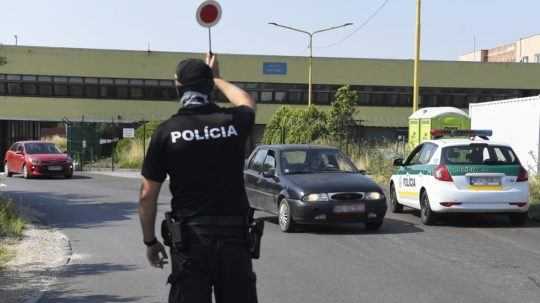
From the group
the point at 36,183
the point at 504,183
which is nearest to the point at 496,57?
the point at 36,183

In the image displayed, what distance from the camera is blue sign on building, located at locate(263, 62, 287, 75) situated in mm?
56812

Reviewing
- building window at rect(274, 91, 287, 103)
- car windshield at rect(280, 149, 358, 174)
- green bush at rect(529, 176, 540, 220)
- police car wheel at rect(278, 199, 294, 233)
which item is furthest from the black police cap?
building window at rect(274, 91, 287, 103)

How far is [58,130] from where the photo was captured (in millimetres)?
50438

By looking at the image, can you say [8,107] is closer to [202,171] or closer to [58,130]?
[58,130]

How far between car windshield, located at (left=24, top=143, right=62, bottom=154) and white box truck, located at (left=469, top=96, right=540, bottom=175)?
1605 cm

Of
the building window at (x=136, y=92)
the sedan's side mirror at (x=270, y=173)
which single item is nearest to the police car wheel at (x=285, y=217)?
the sedan's side mirror at (x=270, y=173)

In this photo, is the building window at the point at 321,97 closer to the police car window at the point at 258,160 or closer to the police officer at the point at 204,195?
the police car window at the point at 258,160

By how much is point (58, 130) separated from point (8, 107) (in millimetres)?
6144

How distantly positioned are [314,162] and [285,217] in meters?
1.38

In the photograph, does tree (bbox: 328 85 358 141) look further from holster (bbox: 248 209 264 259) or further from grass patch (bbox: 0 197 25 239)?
holster (bbox: 248 209 264 259)

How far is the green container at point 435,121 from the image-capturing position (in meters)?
23.5

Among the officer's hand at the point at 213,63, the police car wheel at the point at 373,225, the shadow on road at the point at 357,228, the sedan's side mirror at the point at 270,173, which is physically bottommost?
the shadow on road at the point at 357,228

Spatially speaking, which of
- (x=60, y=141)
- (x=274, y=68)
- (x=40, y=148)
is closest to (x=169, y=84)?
(x=274, y=68)

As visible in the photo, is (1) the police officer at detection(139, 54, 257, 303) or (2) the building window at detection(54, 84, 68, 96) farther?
(2) the building window at detection(54, 84, 68, 96)
